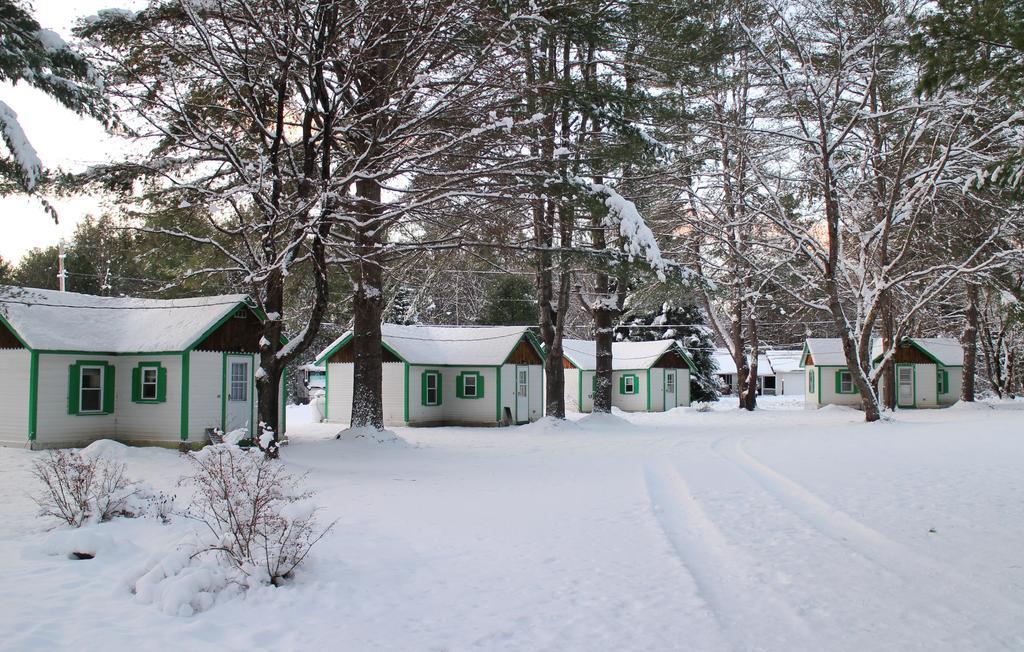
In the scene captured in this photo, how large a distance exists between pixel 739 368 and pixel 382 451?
Result: 2260 cm

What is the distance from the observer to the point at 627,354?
39969 millimetres

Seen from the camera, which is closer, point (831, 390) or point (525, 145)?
point (525, 145)

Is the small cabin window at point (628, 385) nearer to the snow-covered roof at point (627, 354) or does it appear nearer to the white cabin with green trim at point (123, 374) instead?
the snow-covered roof at point (627, 354)

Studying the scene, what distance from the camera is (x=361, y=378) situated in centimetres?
1848

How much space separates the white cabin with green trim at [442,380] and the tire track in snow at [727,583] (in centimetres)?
1750

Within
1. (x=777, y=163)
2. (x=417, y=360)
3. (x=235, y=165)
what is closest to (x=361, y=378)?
(x=235, y=165)

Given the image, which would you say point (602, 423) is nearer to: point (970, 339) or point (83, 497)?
point (83, 497)

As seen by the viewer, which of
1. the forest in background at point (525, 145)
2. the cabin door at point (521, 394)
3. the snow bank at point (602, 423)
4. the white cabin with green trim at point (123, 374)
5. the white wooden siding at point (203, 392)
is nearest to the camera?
the forest in background at point (525, 145)

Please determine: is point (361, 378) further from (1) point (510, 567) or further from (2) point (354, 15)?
(1) point (510, 567)

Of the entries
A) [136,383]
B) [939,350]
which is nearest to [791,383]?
[939,350]

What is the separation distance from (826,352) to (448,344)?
20990 mm

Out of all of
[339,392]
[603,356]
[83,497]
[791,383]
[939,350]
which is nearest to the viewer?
[83,497]

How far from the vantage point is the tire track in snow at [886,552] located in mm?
5781

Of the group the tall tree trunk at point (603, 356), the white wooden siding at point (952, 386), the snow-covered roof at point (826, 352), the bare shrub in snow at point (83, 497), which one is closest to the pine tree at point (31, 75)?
the bare shrub in snow at point (83, 497)
